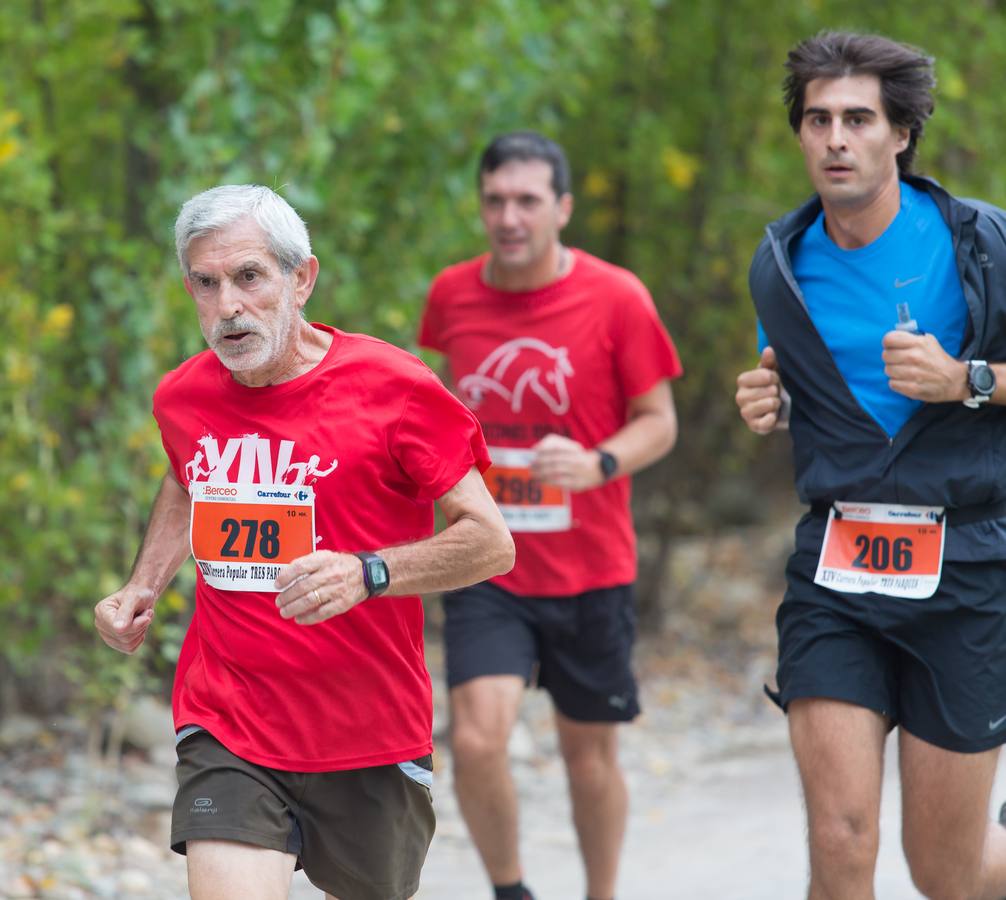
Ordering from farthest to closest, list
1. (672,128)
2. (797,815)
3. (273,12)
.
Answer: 1. (672,128)
2. (797,815)
3. (273,12)

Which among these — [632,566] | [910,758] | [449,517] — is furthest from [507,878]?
[449,517]

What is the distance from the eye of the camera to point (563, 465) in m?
4.55

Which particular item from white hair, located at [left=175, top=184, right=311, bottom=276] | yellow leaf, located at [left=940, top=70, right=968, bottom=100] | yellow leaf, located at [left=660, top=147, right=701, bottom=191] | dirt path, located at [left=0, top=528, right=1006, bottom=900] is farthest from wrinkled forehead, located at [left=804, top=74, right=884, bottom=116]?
yellow leaf, located at [left=660, top=147, right=701, bottom=191]

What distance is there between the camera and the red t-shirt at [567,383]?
189 inches

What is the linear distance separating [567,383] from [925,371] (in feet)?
5.09

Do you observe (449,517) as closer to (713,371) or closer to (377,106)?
(377,106)

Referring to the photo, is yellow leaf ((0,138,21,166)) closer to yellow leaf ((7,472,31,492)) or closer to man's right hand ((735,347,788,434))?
yellow leaf ((7,472,31,492))

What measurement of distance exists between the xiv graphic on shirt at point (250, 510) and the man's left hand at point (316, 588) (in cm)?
23

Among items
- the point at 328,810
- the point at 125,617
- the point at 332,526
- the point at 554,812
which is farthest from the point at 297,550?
the point at 554,812

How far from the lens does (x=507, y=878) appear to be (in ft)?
15.3

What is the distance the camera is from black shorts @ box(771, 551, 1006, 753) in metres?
3.59

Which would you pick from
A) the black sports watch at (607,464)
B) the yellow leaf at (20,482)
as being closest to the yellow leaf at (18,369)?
the yellow leaf at (20,482)

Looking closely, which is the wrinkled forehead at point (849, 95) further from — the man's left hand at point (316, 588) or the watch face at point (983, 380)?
the man's left hand at point (316, 588)

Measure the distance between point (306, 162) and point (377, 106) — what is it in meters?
0.66
